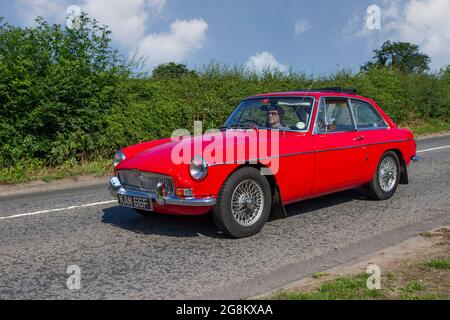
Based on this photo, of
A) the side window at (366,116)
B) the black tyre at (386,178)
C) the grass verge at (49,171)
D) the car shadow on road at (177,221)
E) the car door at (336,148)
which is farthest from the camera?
the grass verge at (49,171)

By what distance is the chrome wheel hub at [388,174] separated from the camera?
7.72m

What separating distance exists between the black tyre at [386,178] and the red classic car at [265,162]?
15 millimetres

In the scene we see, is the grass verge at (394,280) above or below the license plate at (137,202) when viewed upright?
below

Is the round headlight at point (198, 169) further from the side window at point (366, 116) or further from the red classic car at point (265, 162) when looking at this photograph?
the side window at point (366, 116)

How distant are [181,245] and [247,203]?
879 millimetres

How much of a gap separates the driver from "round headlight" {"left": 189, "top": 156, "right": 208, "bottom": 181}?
1553mm

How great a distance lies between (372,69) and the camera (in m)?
23.5

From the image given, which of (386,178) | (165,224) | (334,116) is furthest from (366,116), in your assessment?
(165,224)

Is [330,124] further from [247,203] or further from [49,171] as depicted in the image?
[49,171]

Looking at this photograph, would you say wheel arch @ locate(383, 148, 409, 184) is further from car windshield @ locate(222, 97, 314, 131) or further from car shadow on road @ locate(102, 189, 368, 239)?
car windshield @ locate(222, 97, 314, 131)

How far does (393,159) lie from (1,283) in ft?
19.2

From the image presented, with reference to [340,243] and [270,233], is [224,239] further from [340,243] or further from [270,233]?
[340,243]

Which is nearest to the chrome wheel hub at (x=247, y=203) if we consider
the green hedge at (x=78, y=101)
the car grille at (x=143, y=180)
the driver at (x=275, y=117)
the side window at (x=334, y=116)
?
the car grille at (x=143, y=180)

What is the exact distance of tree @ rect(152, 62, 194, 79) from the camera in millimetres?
15484
